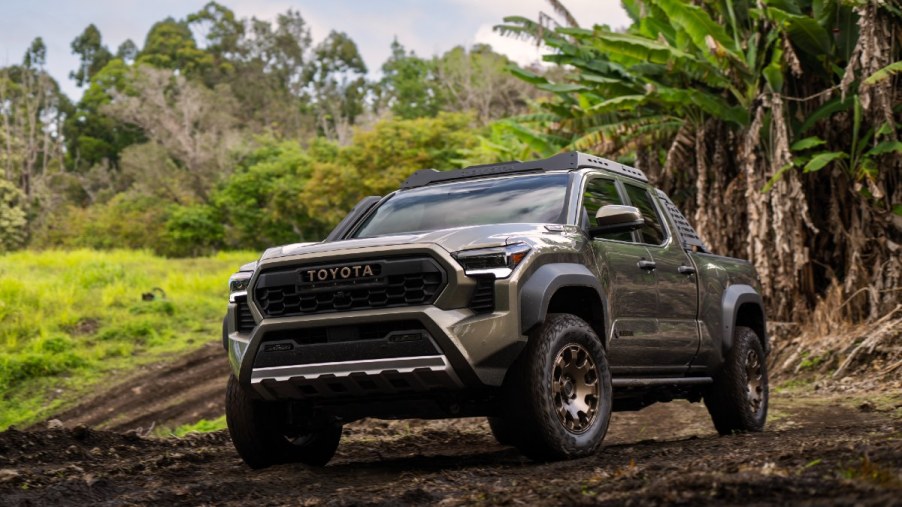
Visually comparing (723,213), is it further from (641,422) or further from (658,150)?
(641,422)

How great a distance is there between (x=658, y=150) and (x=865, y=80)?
526 centimetres

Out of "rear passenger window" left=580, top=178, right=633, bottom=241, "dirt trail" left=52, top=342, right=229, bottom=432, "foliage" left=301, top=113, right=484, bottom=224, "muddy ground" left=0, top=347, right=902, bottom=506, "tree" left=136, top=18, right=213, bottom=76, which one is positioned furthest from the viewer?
"tree" left=136, top=18, right=213, bottom=76

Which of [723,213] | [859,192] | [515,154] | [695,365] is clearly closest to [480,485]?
[695,365]

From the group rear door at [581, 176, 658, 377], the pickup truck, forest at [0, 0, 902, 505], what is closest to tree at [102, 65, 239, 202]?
forest at [0, 0, 902, 505]

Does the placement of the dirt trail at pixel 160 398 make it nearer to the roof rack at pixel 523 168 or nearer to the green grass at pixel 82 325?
the green grass at pixel 82 325

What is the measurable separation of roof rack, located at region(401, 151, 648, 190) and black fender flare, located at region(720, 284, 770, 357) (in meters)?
1.35

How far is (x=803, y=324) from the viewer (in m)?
15.7

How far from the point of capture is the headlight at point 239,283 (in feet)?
22.6

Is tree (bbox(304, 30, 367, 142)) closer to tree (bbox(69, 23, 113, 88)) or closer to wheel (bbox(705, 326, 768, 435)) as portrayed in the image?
tree (bbox(69, 23, 113, 88))

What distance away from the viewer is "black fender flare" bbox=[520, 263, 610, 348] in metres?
6.24

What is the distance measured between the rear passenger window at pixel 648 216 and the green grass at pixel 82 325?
1110 cm

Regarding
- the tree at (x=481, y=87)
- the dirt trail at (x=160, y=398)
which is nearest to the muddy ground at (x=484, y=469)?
the dirt trail at (x=160, y=398)

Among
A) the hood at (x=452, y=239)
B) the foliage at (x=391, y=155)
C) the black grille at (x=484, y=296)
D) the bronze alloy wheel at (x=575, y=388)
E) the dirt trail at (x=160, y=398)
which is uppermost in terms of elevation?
the foliage at (x=391, y=155)

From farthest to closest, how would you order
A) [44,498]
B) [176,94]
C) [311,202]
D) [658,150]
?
1. [176,94]
2. [311,202]
3. [658,150]
4. [44,498]
